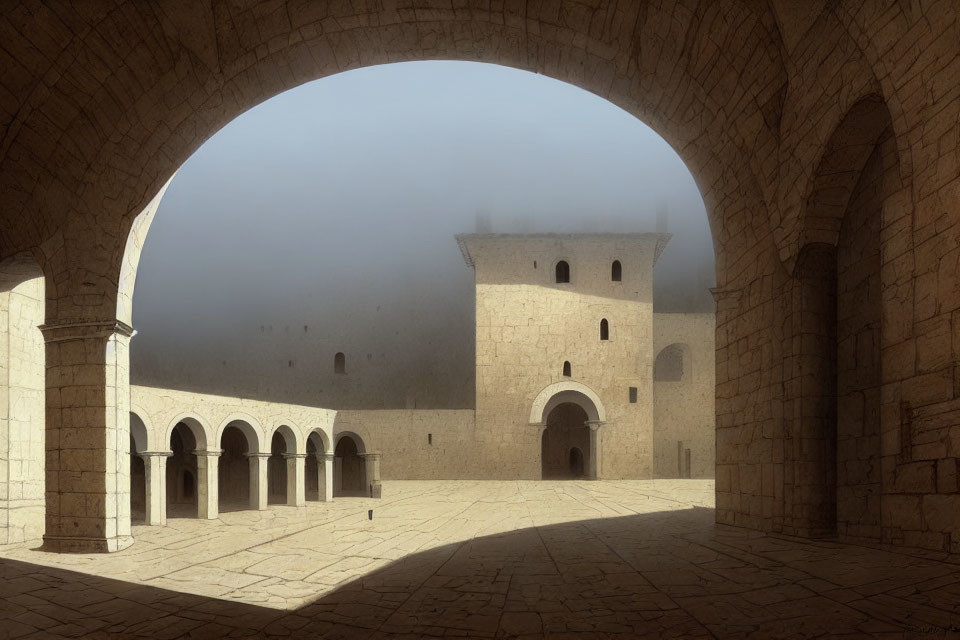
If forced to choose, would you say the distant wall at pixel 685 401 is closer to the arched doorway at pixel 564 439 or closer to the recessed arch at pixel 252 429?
the arched doorway at pixel 564 439

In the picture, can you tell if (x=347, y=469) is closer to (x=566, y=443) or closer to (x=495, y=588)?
(x=566, y=443)

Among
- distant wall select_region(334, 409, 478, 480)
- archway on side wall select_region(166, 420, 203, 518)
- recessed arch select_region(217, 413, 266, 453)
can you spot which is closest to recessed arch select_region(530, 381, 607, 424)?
distant wall select_region(334, 409, 478, 480)

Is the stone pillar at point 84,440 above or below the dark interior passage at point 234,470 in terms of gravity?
above

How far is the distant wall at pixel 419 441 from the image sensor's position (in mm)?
23797

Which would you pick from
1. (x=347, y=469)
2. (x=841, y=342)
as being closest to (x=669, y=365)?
(x=347, y=469)

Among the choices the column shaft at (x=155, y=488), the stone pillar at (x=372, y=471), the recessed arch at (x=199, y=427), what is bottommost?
the stone pillar at (x=372, y=471)

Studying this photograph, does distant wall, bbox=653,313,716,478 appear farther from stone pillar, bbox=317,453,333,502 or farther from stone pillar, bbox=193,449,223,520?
stone pillar, bbox=193,449,223,520

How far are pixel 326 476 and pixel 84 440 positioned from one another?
14427mm

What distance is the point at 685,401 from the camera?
28.0 meters

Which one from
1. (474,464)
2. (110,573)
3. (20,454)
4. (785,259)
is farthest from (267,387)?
(785,259)

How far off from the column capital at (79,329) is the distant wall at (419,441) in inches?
616

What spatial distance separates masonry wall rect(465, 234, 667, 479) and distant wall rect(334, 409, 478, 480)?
62cm

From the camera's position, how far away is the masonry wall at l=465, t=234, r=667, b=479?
957 inches

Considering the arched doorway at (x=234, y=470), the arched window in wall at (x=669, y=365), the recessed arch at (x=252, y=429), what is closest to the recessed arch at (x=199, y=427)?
the recessed arch at (x=252, y=429)
